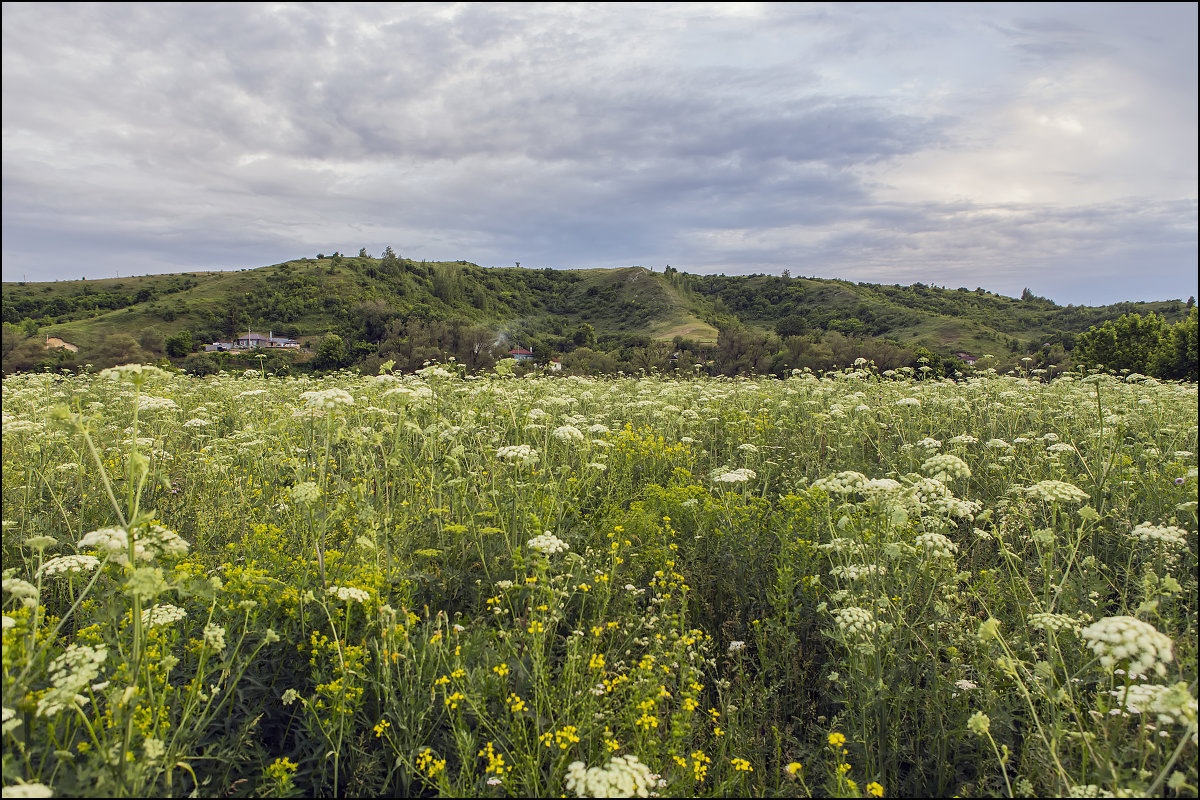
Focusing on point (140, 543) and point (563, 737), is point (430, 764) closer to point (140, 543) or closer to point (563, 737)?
point (563, 737)

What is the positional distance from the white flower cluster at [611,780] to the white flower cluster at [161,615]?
211cm

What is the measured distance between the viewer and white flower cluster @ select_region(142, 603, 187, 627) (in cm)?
259

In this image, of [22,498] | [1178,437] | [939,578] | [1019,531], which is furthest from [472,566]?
[1178,437]

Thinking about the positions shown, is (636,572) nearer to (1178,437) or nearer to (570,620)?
(570,620)

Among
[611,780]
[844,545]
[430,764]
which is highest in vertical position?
[844,545]

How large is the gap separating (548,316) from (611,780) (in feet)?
335

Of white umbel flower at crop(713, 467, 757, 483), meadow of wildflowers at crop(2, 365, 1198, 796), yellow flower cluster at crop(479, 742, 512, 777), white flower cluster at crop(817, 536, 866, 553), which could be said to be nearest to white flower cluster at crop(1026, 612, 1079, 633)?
meadow of wildflowers at crop(2, 365, 1198, 796)

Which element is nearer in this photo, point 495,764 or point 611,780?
point 611,780

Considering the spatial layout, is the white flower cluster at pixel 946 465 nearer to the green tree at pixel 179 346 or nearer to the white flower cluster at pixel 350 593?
the white flower cluster at pixel 350 593

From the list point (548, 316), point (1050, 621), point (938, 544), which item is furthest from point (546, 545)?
point (548, 316)

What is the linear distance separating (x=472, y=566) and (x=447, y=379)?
3168 millimetres

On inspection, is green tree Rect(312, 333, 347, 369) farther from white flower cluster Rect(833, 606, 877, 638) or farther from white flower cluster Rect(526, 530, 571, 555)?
white flower cluster Rect(833, 606, 877, 638)

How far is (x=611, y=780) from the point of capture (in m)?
2.05

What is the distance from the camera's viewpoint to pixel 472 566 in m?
4.12
